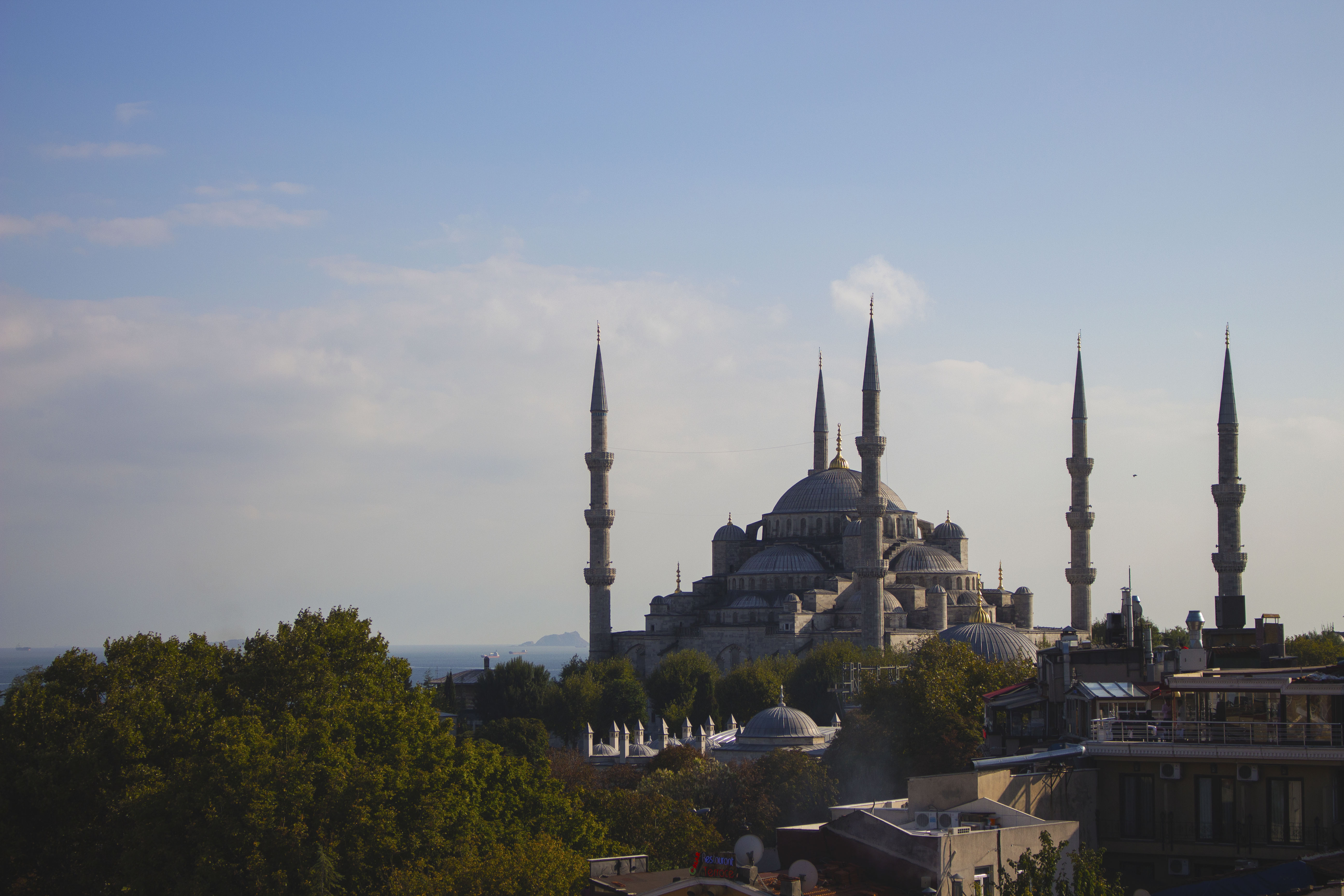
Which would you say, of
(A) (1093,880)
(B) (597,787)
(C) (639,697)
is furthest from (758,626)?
(A) (1093,880)

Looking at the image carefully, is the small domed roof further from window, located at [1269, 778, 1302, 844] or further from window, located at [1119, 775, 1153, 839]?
window, located at [1269, 778, 1302, 844]

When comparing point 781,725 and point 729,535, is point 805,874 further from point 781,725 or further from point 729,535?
point 729,535

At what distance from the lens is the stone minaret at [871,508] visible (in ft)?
199

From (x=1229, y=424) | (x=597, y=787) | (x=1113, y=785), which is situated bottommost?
(x=597, y=787)

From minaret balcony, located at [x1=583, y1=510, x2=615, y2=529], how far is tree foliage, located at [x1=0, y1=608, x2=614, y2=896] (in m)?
37.6

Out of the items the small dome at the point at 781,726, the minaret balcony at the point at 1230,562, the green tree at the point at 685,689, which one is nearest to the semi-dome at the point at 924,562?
the green tree at the point at 685,689

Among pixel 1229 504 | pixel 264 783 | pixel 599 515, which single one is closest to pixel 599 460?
pixel 599 515

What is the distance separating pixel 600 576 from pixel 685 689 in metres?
6.73

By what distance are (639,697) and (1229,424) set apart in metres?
→ 25.8

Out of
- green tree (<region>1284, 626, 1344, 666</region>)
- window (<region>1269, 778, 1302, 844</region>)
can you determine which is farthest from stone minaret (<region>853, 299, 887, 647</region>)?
window (<region>1269, 778, 1302, 844</region>)

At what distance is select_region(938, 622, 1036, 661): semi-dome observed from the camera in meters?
58.8

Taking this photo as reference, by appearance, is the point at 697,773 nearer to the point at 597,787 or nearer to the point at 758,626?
the point at 597,787

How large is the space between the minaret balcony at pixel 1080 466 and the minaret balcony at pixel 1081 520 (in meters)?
1.65

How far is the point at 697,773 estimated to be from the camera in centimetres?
3894
